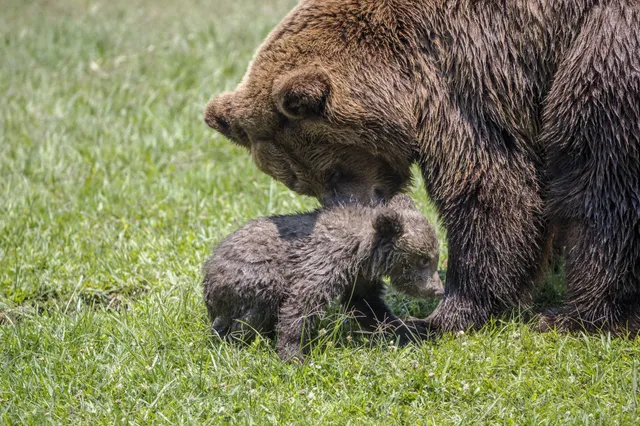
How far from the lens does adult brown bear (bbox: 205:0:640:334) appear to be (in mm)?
4969

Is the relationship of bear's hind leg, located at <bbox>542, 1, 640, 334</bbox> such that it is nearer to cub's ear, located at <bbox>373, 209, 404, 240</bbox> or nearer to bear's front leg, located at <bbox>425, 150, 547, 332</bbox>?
bear's front leg, located at <bbox>425, 150, 547, 332</bbox>

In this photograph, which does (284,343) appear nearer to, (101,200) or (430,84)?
(430,84)

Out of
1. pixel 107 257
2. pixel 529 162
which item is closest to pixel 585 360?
pixel 529 162

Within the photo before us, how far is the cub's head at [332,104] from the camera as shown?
5.53 m

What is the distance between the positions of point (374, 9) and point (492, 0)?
31.0 inches

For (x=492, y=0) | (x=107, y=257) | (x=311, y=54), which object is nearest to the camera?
(x=492, y=0)

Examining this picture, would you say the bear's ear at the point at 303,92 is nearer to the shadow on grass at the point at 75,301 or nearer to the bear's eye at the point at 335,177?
the bear's eye at the point at 335,177

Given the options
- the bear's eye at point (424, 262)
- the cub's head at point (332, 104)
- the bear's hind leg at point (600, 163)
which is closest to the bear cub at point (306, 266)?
the bear's eye at point (424, 262)

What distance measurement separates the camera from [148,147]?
9266 millimetres

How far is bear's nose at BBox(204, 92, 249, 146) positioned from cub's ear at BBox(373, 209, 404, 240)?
150cm

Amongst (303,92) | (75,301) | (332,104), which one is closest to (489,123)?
(332,104)

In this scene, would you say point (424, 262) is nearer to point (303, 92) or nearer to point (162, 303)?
point (303, 92)

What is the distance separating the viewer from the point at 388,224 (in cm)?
516

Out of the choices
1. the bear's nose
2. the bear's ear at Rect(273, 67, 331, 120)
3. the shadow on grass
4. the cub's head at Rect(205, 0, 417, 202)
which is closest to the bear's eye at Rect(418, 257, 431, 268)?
the cub's head at Rect(205, 0, 417, 202)
